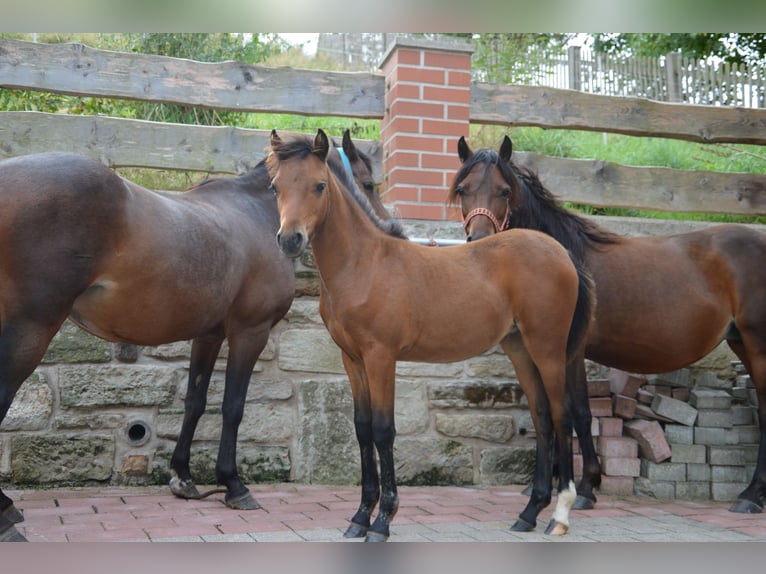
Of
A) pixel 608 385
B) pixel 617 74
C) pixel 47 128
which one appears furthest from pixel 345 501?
pixel 617 74

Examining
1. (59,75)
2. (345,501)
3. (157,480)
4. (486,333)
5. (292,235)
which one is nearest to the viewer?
(292,235)

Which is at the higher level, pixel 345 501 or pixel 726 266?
pixel 726 266

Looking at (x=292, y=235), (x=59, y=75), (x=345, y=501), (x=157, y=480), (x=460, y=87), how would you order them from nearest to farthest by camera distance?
(x=292, y=235)
(x=345, y=501)
(x=157, y=480)
(x=59, y=75)
(x=460, y=87)

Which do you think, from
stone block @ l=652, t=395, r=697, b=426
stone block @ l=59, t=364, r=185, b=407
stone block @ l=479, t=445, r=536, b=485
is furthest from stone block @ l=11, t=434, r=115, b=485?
stone block @ l=652, t=395, r=697, b=426

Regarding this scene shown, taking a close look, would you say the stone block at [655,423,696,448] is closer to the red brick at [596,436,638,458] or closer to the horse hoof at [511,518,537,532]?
the red brick at [596,436,638,458]

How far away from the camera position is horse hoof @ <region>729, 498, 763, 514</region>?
464cm

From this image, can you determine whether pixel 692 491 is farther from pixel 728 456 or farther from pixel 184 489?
pixel 184 489

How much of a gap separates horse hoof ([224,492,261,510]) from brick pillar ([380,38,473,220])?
2.34m

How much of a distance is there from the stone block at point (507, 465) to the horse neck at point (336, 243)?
227 centimetres

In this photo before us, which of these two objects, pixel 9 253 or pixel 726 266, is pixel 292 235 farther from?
Answer: pixel 726 266

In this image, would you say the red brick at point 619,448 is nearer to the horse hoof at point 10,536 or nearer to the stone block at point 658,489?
the stone block at point 658,489

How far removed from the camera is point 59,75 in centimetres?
534

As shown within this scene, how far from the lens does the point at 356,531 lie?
355 cm

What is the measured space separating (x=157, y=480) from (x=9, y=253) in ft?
6.71
